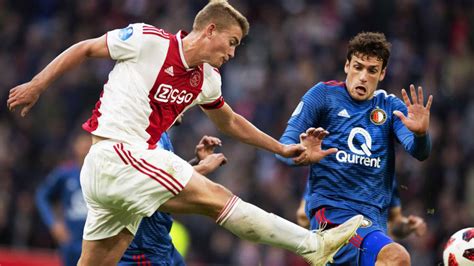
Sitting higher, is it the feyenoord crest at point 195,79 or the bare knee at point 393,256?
the feyenoord crest at point 195,79

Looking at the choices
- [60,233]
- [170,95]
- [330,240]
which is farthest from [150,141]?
[60,233]

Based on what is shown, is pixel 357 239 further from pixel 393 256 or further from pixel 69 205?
pixel 69 205

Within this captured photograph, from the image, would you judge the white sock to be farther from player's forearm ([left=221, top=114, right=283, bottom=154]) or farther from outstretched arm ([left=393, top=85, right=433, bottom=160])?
outstretched arm ([left=393, top=85, right=433, bottom=160])

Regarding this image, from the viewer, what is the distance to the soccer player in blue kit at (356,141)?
6629 millimetres

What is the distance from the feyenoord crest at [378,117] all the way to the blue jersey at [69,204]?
477 cm

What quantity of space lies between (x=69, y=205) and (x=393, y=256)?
5509mm

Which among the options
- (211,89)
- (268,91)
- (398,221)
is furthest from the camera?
(268,91)

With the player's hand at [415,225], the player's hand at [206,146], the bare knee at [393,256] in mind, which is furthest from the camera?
the player's hand at [415,225]

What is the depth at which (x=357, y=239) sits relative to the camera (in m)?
6.48

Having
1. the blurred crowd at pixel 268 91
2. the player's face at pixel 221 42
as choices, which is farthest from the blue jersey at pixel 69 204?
the player's face at pixel 221 42

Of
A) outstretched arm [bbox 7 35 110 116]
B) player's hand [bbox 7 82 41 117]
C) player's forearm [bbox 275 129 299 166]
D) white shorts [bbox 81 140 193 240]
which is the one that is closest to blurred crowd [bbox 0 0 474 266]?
player's forearm [bbox 275 129 299 166]

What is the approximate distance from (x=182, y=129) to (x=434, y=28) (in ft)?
13.5

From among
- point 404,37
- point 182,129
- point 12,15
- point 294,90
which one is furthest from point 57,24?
point 404,37

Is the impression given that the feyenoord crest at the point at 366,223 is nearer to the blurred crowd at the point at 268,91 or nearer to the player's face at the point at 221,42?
the player's face at the point at 221,42
